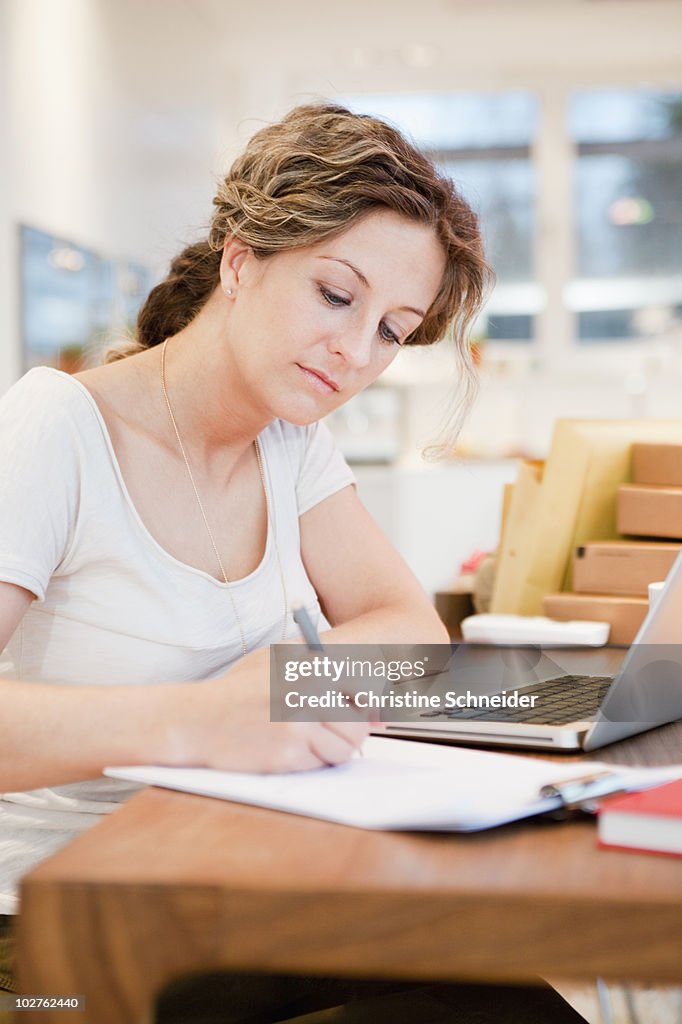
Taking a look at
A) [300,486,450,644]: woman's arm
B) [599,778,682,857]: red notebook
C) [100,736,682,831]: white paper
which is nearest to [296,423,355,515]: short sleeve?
[300,486,450,644]: woman's arm

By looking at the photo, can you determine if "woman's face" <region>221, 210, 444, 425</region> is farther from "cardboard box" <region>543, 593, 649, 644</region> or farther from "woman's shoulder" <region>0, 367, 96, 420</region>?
"cardboard box" <region>543, 593, 649, 644</region>

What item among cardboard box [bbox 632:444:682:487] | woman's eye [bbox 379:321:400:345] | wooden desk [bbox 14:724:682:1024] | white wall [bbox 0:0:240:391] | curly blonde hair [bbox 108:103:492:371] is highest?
white wall [bbox 0:0:240:391]

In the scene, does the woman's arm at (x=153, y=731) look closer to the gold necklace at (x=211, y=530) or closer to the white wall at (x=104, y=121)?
the gold necklace at (x=211, y=530)

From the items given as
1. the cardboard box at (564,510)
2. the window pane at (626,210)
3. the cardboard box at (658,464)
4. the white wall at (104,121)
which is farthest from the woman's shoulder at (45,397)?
the window pane at (626,210)

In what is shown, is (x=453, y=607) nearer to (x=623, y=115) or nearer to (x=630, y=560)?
(x=630, y=560)

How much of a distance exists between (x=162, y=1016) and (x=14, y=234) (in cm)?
301

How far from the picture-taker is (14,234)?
3455 millimetres

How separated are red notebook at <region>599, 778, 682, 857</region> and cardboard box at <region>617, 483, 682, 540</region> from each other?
979 millimetres

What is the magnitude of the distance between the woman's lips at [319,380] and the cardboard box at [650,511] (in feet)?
2.05

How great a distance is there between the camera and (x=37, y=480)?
101cm

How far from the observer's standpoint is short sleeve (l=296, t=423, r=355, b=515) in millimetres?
1371

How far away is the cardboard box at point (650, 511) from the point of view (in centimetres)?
157

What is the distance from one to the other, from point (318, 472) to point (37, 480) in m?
0.45

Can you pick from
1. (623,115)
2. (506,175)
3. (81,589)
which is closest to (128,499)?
(81,589)
